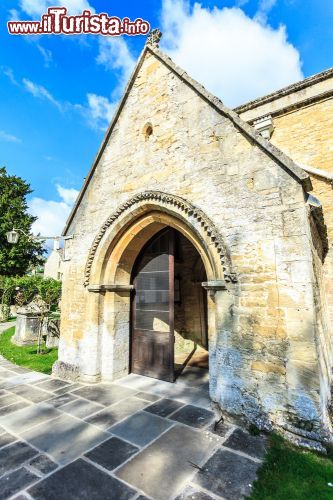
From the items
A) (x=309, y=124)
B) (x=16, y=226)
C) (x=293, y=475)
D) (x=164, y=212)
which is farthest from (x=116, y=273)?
(x=16, y=226)

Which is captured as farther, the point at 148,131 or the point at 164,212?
the point at 148,131

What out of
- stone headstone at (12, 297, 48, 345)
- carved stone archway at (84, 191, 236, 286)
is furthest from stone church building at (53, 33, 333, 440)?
stone headstone at (12, 297, 48, 345)

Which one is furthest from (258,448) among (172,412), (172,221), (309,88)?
(309,88)

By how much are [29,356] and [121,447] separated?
5882 mm

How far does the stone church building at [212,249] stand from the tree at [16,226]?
21.6 meters

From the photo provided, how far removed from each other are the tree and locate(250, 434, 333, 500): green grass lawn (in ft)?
82.9

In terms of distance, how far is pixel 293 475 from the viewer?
2.49 meters

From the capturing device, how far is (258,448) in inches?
115

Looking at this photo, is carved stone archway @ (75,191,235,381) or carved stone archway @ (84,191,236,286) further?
carved stone archway @ (75,191,235,381)

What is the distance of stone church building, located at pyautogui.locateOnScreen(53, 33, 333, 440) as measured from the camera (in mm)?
3225

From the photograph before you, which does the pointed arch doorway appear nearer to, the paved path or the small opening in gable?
the paved path

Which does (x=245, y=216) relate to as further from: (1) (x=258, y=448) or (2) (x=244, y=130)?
(1) (x=258, y=448)

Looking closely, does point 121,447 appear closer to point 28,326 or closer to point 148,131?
point 148,131

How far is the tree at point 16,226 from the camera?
24211mm
